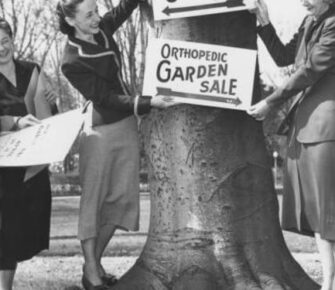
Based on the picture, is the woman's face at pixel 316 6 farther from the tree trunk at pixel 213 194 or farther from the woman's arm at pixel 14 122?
the woman's arm at pixel 14 122

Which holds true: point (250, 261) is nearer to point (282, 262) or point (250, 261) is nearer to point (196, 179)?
point (282, 262)

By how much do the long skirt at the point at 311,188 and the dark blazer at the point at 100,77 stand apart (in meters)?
0.95

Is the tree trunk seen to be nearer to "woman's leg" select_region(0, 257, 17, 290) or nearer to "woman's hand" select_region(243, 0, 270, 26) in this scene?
"woman's hand" select_region(243, 0, 270, 26)

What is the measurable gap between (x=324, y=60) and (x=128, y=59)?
17.9 meters

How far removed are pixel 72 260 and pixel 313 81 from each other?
4429 millimetres

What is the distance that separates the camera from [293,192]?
433cm

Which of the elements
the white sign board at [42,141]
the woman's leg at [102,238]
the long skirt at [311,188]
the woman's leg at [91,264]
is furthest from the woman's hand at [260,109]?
the woman's leg at [91,264]

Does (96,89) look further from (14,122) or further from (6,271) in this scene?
(6,271)

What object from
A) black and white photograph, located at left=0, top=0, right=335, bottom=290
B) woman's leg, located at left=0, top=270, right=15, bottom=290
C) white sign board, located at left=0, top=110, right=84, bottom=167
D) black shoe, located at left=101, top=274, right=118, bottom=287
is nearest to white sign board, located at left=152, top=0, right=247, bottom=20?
black and white photograph, located at left=0, top=0, right=335, bottom=290

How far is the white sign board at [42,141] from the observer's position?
410 cm

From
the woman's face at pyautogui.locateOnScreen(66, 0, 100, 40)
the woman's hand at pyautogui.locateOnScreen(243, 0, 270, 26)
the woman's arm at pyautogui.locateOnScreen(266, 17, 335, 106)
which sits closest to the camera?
the woman's arm at pyautogui.locateOnScreen(266, 17, 335, 106)

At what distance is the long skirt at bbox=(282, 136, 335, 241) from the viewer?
163 inches

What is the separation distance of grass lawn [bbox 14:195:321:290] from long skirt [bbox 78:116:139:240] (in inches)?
52.3

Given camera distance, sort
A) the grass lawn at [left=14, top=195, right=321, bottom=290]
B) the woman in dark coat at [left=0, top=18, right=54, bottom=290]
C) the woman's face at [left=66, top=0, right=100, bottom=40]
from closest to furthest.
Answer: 1. the woman's face at [left=66, top=0, right=100, bottom=40]
2. the woman in dark coat at [left=0, top=18, right=54, bottom=290]
3. the grass lawn at [left=14, top=195, right=321, bottom=290]
